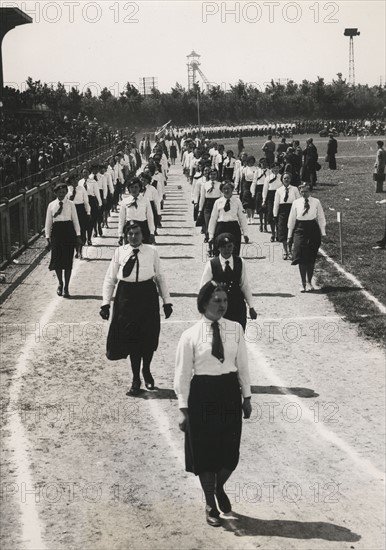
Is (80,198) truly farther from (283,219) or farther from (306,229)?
(306,229)

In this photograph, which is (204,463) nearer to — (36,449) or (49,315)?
(36,449)

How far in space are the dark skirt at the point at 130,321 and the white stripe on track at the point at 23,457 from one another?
1.21 m

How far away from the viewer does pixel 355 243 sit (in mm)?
18484

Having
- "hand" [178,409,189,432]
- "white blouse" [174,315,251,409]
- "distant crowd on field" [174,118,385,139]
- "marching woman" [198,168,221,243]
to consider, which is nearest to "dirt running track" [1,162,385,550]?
"hand" [178,409,189,432]

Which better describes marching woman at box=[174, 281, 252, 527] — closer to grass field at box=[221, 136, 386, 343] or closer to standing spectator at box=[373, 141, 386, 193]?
grass field at box=[221, 136, 386, 343]

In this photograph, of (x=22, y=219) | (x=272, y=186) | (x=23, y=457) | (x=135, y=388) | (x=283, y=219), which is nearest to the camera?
(x=23, y=457)

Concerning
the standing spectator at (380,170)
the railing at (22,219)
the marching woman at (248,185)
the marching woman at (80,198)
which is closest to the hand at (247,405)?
the marching woman at (80,198)

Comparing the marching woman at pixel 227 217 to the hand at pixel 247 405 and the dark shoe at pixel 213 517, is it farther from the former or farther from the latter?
the dark shoe at pixel 213 517

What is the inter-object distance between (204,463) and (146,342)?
3104mm

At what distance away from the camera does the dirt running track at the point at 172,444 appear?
6.22 m

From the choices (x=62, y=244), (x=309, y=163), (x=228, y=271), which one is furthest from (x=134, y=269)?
(x=309, y=163)

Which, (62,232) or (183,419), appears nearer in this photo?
→ (183,419)

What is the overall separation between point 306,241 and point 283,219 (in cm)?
328

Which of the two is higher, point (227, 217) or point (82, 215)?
point (227, 217)
